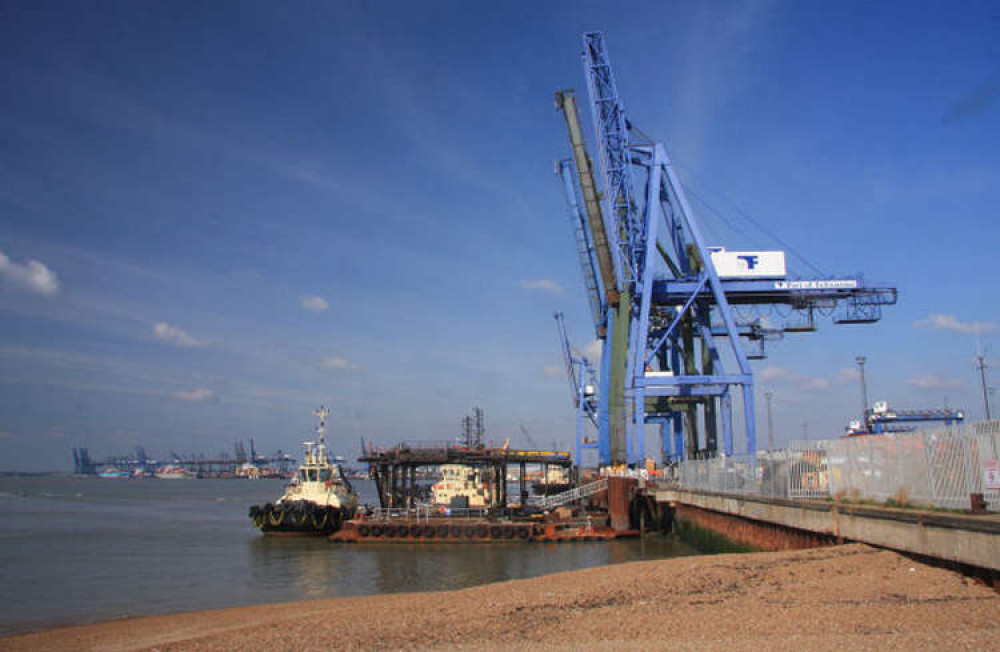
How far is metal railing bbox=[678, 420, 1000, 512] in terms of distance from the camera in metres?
12.4

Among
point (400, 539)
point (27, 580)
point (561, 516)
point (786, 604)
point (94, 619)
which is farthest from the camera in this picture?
point (561, 516)

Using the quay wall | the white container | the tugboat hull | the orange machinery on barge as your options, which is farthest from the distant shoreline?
the white container

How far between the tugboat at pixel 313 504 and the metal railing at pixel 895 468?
27.3 m

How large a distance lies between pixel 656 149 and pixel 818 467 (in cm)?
2972

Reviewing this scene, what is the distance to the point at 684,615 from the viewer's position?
11727 mm

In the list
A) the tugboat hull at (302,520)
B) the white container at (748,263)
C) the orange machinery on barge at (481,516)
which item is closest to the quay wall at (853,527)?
the orange machinery on barge at (481,516)

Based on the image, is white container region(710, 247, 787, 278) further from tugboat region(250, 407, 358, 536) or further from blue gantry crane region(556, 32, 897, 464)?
tugboat region(250, 407, 358, 536)

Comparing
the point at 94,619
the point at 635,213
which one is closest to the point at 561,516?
the point at 635,213

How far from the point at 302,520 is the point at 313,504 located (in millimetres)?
1249

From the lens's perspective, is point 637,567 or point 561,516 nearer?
point 637,567

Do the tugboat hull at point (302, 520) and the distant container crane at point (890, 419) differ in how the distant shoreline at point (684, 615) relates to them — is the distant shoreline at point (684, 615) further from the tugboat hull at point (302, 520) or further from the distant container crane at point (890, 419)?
the distant container crane at point (890, 419)

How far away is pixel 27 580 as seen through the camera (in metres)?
28.8

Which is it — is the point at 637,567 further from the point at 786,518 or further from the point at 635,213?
the point at 635,213

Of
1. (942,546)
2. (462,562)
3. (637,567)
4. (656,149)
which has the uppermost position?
(656,149)
